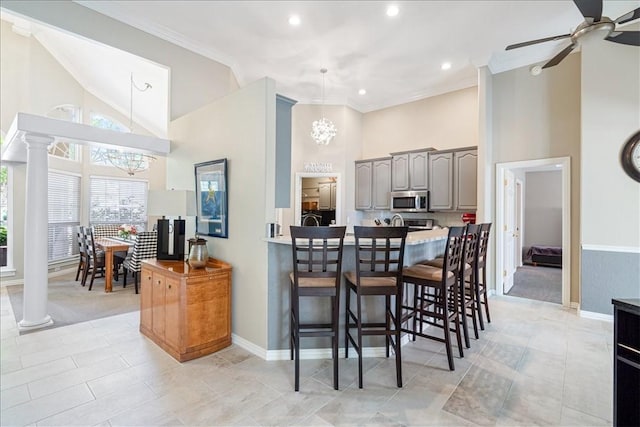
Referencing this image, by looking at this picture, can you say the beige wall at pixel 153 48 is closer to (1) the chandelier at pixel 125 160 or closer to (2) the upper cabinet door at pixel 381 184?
(1) the chandelier at pixel 125 160

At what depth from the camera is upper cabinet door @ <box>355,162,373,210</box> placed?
6.70 m

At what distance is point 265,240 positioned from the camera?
2.77m

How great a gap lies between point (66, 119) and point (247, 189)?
19.2 ft

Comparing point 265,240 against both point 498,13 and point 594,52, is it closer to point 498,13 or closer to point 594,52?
point 498,13

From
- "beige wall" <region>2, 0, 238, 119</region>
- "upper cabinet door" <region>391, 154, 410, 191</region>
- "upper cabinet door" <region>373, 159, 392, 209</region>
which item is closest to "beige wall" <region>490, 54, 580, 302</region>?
"upper cabinet door" <region>391, 154, 410, 191</region>

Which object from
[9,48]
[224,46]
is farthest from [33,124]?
[9,48]

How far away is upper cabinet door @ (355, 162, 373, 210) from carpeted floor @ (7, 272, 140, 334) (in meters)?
4.62

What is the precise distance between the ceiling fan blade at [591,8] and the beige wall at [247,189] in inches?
98.1

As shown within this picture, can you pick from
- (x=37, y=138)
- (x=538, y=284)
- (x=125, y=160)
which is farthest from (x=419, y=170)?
(x=125, y=160)

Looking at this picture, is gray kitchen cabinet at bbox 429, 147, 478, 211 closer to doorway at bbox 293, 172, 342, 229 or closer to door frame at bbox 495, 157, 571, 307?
door frame at bbox 495, 157, 571, 307

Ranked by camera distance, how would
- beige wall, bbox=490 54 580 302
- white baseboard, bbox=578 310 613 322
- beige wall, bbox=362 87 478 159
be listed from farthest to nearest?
beige wall, bbox=362 87 478 159
beige wall, bbox=490 54 580 302
white baseboard, bbox=578 310 613 322

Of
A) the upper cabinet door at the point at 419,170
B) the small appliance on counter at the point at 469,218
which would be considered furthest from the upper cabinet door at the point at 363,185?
the small appliance on counter at the point at 469,218

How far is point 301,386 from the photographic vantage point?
2338mm

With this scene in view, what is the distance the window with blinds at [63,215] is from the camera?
6145 mm
